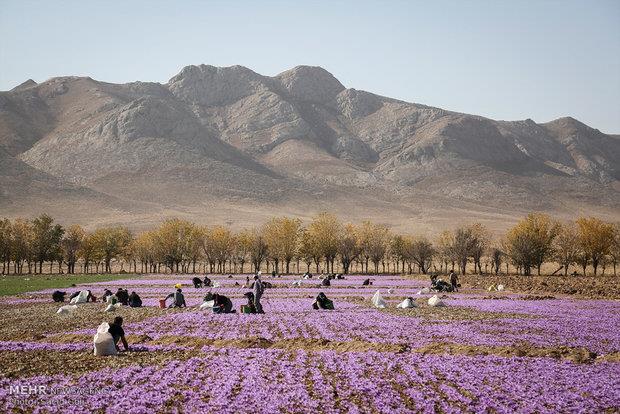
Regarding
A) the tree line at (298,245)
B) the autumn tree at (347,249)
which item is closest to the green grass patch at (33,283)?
the tree line at (298,245)

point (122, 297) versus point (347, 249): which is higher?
point (347, 249)

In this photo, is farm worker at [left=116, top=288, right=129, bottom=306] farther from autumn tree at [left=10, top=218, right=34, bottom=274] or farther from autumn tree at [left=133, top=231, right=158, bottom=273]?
autumn tree at [left=133, top=231, right=158, bottom=273]

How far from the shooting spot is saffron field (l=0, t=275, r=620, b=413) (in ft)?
43.7

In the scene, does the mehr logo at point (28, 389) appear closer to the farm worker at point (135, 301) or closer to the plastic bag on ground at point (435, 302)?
the farm worker at point (135, 301)

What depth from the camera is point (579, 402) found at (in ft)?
44.0

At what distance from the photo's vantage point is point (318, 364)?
17.3 meters

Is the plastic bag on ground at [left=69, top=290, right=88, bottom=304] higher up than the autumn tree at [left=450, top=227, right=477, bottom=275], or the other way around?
the autumn tree at [left=450, top=227, right=477, bottom=275]

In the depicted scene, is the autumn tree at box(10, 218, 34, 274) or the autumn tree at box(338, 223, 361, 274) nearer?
the autumn tree at box(10, 218, 34, 274)

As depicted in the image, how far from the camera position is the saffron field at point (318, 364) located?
43.7ft

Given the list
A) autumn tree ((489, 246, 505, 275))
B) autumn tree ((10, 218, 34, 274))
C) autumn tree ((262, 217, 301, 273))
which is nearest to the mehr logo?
autumn tree ((489, 246, 505, 275))

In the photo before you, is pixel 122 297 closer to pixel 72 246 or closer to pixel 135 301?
pixel 135 301

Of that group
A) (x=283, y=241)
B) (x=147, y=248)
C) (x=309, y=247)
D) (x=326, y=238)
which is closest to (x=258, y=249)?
(x=283, y=241)

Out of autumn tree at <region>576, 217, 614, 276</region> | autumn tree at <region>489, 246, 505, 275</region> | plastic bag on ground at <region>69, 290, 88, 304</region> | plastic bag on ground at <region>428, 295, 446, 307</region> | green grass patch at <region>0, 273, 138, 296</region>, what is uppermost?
autumn tree at <region>576, 217, 614, 276</region>

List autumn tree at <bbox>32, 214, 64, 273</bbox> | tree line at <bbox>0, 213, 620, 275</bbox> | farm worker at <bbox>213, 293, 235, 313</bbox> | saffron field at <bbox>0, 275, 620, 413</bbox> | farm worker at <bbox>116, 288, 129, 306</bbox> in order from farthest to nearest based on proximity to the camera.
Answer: autumn tree at <bbox>32, 214, 64, 273</bbox> → tree line at <bbox>0, 213, 620, 275</bbox> → farm worker at <bbox>116, 288, 129, 306</bbox> → farm worker at <bbox>213, 293, 235, 313</bbox> → saffron field at <bbox>0, 275, 620, 413</bbox>
